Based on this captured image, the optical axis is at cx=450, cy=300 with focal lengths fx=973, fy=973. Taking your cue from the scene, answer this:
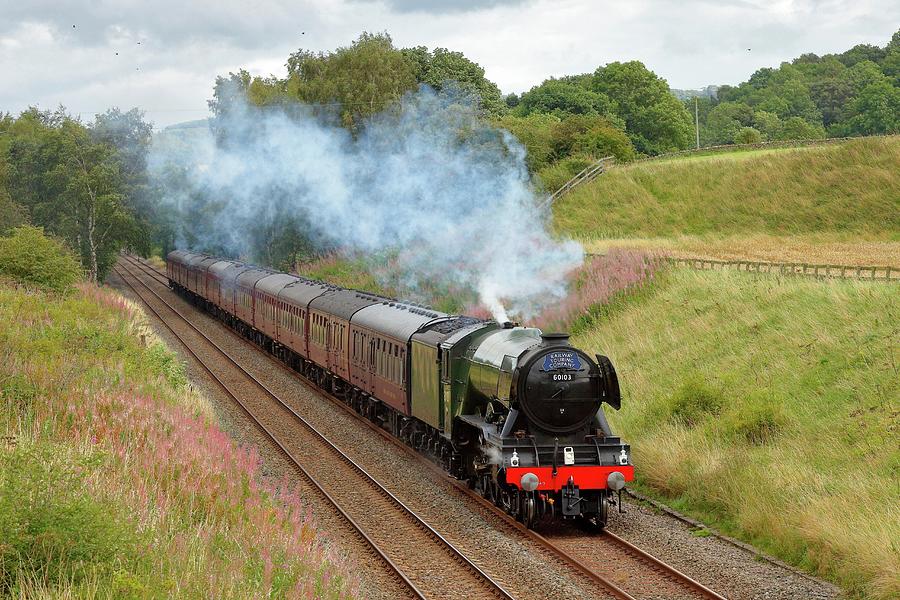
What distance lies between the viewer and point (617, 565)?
534 inches

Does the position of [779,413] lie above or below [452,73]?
below

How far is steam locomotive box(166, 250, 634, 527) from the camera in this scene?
49.7 ft

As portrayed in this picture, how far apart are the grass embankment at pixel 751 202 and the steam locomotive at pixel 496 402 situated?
17.9m

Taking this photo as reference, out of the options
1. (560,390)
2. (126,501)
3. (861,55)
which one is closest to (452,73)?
(560,390)

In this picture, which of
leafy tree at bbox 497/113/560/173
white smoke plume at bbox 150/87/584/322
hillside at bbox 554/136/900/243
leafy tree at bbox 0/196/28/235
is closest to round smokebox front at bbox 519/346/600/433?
white smoke plume at bbox 150/87/584/322

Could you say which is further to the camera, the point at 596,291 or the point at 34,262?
the point at 34,262

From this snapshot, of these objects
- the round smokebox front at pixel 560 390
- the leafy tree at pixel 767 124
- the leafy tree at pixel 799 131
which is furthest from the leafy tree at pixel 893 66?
the round smokebox front at pixel 560 390

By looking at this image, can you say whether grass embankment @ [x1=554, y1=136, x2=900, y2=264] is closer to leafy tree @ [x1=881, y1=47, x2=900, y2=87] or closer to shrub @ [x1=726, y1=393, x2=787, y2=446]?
shrub @ [x1=726, y1=393, x2=787, y2=446]

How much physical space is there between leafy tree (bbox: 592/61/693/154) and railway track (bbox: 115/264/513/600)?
222 feet

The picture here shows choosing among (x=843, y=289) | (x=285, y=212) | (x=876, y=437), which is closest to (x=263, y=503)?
(x=876, y=437)

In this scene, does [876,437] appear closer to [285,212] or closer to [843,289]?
[843,289]

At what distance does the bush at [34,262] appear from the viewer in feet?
115

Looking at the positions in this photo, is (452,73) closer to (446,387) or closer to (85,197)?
(85,197)

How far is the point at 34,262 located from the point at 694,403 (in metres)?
25.5
